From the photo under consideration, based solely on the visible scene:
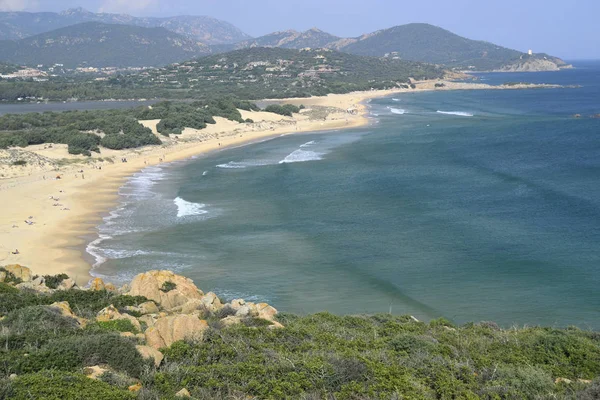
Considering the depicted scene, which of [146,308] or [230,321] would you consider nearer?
[230,321]

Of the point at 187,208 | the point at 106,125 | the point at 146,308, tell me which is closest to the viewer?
the point at 146,308

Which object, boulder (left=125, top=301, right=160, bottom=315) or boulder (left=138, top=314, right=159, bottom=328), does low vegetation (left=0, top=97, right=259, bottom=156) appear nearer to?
boulder (left=125, top=301, right=160, bottom=315)

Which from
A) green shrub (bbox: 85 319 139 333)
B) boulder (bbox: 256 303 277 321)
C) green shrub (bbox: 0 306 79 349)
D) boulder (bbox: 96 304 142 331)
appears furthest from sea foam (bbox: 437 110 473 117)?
green shrub (bbox: 0 306 79 349)

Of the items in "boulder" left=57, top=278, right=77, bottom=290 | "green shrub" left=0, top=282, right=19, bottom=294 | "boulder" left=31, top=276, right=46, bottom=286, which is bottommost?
"boulder" left=57, top=278, right=77, bottom=290

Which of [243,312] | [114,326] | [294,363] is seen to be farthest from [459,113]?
[294,363]

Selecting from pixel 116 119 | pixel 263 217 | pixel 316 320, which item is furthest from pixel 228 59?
pixel 316 320

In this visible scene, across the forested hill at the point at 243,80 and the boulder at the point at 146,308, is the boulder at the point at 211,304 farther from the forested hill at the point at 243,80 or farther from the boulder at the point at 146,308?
the forested hill at the point at 243,80

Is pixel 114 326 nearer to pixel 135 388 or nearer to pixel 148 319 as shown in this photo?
pixel 148 319
